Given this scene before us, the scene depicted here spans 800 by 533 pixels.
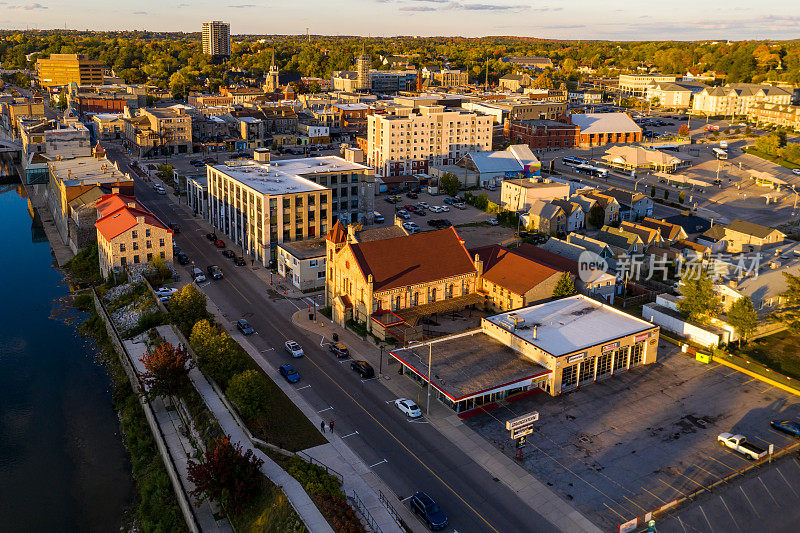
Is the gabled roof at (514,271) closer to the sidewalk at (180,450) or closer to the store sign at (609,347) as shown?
the store sign at (609,347)

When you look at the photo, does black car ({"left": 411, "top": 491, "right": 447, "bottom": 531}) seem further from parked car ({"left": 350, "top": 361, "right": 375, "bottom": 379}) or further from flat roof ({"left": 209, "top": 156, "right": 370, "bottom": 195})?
flat roof ({"left": 209, "top": 156, "right": 370, "bottom": 195})

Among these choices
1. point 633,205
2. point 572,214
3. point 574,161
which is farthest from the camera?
point 574,161

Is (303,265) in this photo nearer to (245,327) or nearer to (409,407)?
(245,327)

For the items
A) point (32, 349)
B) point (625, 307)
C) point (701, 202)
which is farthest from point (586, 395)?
point (701, 202)

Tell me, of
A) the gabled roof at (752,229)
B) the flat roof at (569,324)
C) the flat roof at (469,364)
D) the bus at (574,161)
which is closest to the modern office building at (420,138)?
the bus at (574,161)

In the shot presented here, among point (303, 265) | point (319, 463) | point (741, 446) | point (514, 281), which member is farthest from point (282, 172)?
point (741, 446)

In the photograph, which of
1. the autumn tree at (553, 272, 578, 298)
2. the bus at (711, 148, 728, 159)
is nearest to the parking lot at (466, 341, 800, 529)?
the autumn tree at (553, 272, 578, 298)

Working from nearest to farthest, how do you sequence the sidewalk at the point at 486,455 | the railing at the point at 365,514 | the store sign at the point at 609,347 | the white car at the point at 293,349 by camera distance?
the railing at the point at 365,514 → the sidewalk at the point at 486,455 → the store sign at the point at 609,347 → the white car at the point at 293,349
